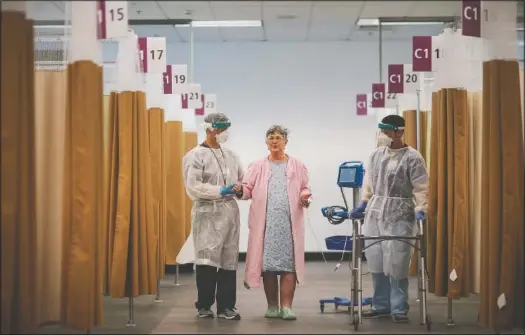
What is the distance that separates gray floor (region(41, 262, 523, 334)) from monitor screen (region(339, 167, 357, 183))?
3.57 feet

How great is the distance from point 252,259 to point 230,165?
768mm

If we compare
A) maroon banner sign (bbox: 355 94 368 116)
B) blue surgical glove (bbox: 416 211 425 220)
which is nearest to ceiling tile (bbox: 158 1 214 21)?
maroon banner sign (bbox: 355 94 368 116)

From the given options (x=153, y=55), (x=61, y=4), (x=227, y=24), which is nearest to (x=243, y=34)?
(x=227, y=24)

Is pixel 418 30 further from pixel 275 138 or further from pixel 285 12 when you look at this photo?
pixel 275 138

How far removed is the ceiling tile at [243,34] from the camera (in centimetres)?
1056

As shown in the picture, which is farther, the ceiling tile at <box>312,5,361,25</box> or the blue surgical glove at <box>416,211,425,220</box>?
the ceiling tile at <box>312,5,361,25</box>

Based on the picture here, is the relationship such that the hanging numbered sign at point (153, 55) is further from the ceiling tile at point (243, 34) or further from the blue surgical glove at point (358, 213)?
the ceiling tile at point (243, 34)

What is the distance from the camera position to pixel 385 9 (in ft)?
30.0

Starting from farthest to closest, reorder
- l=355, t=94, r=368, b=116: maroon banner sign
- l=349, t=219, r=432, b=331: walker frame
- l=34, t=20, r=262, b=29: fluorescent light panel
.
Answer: l=355, t=94, r=368, b=116: maroon banner sign, l=34, t=20, r=262, b=29: fluorescent light panel, l=349, t=219, r=432, b=331: walker frame

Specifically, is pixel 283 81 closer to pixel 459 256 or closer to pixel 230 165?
pixel 230 165

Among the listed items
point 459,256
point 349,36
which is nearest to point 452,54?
point 459,256

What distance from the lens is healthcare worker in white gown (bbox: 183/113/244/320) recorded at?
18.5 feet

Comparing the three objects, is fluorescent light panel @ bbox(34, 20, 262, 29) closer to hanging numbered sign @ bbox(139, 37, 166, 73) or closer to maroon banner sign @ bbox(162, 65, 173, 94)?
maroon banner sign @ bbox(162, 65, 173, 94)

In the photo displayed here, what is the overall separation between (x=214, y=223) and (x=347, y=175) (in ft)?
3.88
